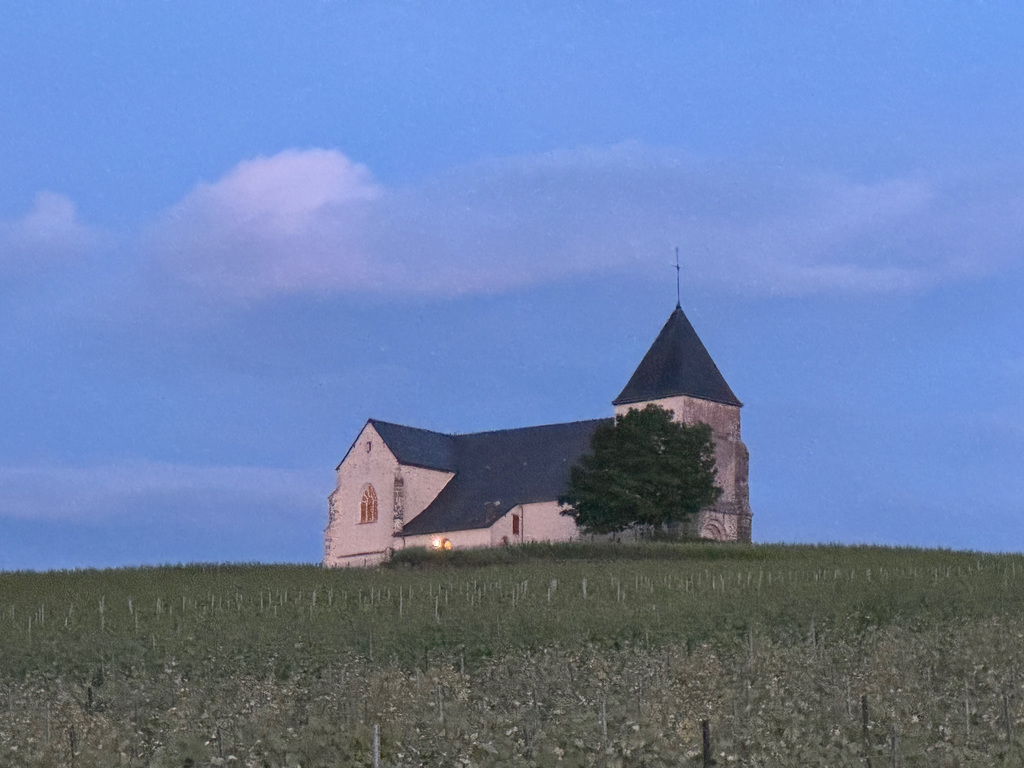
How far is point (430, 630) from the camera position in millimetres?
32000

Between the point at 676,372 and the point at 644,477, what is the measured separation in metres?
9.99

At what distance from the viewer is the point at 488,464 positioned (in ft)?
256

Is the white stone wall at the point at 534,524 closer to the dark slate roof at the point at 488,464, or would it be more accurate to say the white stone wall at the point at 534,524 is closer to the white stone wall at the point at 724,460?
the dark slate roof at the point at 488,464

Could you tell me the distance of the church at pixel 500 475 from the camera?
72.5m

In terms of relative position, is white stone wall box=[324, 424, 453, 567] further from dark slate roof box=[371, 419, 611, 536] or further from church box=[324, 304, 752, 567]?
dark slate roof box=[371, 419, 611, 536]

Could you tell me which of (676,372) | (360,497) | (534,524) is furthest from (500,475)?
(676,372)

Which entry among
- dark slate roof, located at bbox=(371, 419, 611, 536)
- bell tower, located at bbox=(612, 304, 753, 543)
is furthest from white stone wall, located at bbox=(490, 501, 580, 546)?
bell tower, located at bbox=(612, 304, 753, 543)

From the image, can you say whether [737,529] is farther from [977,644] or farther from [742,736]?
[742,736]

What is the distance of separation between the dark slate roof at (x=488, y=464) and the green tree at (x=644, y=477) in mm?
5439

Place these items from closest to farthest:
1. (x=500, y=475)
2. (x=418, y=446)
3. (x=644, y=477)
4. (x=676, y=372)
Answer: (x=644, y=477) < (x=676, y=372) < (x=500, y=475) < (x=418, y=446)

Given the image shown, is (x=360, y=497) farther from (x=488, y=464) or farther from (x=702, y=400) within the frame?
(x=702, y=400)

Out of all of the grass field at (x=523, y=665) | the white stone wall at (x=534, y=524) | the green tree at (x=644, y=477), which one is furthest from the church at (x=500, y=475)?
the grass field at (x=523, y=665)

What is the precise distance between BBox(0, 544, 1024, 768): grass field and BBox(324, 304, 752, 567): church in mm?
17371

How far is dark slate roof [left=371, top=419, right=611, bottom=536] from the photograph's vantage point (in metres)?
73.7
